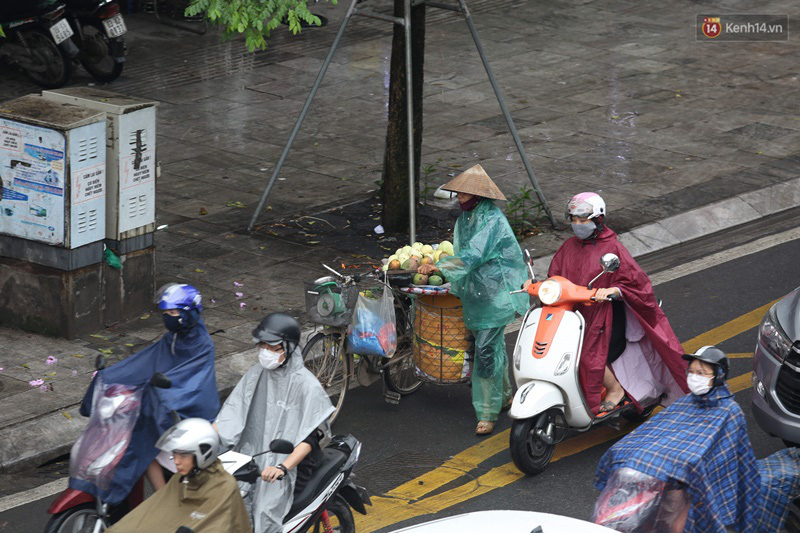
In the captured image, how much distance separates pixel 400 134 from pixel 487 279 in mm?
3918

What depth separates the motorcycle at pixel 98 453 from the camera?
5715mm

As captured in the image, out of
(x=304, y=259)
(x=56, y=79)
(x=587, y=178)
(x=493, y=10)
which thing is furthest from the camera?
(x=493, y=10)

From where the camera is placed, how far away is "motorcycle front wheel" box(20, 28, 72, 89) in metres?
14.9

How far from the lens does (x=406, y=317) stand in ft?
27.1

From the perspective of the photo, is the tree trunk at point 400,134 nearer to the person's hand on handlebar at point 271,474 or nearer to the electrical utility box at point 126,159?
the electrical utility box at point 126,159

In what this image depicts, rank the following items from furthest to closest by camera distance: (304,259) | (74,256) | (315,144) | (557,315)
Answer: (315,144) < (304,259) < (74,256) < (557,315)

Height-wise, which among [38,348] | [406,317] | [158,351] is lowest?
[38,348]

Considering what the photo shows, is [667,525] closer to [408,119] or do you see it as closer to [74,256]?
[74,256]

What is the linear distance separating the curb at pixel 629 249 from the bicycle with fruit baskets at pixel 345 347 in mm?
838

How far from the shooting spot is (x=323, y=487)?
5.84 metres

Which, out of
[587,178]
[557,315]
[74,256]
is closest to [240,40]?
[587,178]

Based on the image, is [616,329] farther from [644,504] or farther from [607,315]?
[644,504]

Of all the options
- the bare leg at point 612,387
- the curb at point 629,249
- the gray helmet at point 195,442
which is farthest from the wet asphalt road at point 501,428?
the gray helmet at point 195,442

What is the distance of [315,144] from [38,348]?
5605mm
